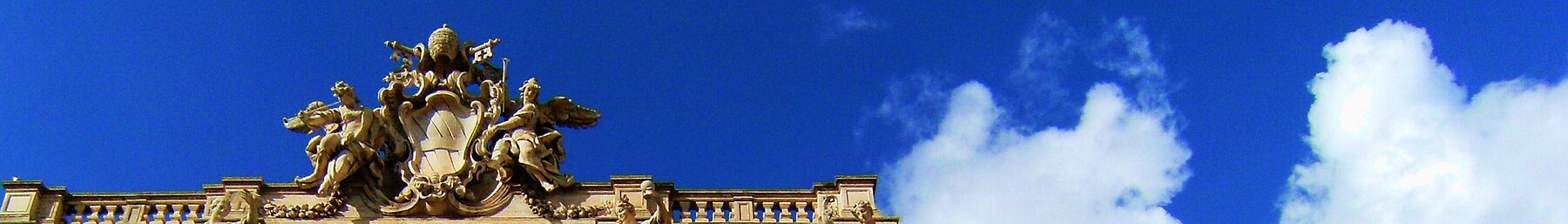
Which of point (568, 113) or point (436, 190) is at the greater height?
point (568, 113)

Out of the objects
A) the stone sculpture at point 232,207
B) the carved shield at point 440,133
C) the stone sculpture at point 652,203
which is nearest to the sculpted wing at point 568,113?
the carved shield at point 440,133

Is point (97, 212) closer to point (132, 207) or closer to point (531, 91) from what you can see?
point (132, 207)

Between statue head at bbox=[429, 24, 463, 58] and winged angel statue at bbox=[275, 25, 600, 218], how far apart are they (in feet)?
0.05

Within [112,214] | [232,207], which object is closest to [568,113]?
[232,207]

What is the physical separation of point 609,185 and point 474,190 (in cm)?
158

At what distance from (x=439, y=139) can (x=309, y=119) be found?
5.20ft

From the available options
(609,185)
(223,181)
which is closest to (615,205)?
(609,185)

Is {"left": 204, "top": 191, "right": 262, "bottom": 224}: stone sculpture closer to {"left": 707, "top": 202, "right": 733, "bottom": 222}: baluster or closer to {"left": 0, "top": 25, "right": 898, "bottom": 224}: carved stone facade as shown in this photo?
{"left": 0, "top": 25, "right": 898, "bottom": 224}: carved stone facade

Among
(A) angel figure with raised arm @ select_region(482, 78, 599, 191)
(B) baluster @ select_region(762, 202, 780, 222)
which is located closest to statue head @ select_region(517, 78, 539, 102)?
(A) angel figure with raised arm @ select_region(482, 78, 599, 191)

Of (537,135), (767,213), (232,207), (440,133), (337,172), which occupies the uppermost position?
(440,133)

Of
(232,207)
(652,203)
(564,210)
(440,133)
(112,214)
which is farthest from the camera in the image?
(440,133)

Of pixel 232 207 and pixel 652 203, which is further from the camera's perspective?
pixel 652 203

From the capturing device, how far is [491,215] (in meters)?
18.3

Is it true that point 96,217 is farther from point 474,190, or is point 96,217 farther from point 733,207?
point 733,207
